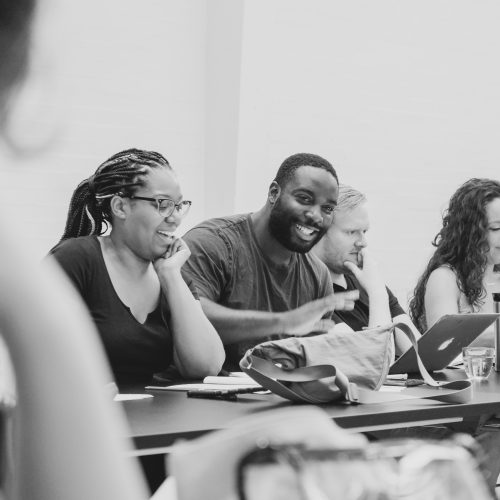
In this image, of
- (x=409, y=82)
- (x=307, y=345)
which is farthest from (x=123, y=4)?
(x=307, y=345)

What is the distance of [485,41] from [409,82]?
24.2 inches

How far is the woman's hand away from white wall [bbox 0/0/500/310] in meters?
1.10

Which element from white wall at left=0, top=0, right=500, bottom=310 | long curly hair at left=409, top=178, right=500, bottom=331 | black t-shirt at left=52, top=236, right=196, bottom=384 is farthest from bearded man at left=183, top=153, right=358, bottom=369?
white wall at left=0, top=0, right=500, bottom=310

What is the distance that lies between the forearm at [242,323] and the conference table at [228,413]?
28.1 inches

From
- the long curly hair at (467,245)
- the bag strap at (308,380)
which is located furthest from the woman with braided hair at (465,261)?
the bag strap at (308,380)

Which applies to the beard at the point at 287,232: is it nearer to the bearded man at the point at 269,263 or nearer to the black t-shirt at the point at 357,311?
the bearded man at the point at 269,263

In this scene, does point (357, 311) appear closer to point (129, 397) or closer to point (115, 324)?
point (115, 324)

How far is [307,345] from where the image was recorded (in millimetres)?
2043

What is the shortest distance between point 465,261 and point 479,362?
1.18m

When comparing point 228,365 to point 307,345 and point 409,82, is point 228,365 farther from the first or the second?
point 409,82

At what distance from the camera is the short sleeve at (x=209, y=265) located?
3025 millimetres

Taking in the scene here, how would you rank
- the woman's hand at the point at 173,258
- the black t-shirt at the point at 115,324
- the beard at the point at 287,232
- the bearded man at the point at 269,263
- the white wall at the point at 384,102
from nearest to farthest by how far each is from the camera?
the black t-shirt at the point at 115,324
the woman's hand at the point at 173,258
the bearded man at the point at 269,263
the beard at the point at 287,232
the white wall at the point at 384,102

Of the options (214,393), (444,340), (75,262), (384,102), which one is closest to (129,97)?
(384,102)

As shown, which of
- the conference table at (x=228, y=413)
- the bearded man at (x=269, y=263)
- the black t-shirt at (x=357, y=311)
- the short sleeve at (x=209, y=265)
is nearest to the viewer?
the conference table at (x=228, y=413)
